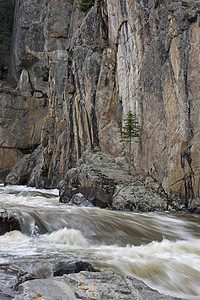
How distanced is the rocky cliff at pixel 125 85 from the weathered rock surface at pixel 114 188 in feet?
3.38

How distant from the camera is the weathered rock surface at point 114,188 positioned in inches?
696

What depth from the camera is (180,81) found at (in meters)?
18.6

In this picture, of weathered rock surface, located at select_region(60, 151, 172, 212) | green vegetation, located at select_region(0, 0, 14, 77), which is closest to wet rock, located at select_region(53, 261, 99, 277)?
weathered rock surface, located at select_region(60, 151, 172, 212)

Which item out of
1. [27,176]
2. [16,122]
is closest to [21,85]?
[16,122]

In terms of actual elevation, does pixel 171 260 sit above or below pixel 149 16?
below

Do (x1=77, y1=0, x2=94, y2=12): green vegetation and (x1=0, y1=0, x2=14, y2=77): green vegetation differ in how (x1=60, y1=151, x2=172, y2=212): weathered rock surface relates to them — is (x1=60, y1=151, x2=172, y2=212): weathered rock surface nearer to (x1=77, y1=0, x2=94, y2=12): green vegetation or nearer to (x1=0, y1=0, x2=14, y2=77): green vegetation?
(x1=77, y1=0, x2=94, y2=12): green vegetation

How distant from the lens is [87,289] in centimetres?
449

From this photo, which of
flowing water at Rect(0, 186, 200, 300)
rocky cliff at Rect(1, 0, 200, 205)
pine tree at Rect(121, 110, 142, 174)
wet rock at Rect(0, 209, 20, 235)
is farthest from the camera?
pine tree at Rect(121, 110, 142, 174)

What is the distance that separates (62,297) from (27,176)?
38.5 meters

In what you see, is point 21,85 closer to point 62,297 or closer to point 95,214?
point 95,214

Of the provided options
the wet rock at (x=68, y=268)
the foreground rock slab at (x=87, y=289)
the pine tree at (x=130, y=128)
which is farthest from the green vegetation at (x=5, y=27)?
the foreground rock slab at (x=87, y=289)

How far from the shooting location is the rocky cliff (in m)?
18.0

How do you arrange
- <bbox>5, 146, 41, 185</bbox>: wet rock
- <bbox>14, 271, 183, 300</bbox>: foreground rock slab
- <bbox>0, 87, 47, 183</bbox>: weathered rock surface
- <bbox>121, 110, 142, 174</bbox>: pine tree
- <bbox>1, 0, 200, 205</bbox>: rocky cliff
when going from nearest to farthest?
<bbox>14, 271, 183, 300</bbox>: foreground rock slab < <bbox>1, 0, 200, 205</bbox>: rocky cliff < <bbox>121, 110, 142, 174</bbox>: pine tree < <bbox>5, 146, 41, 185</bbox>: wet rock < <bbox>0, 87, 47, 183</bbox>: weathered rock surface

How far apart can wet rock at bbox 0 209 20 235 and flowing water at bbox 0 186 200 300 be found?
0.27 meters
